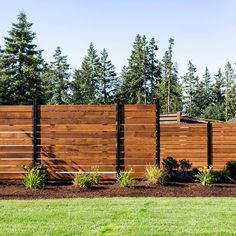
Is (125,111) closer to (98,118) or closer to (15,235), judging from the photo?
(98,118)

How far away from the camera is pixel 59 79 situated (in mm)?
70500

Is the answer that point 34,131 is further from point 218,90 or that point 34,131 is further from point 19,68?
point 218,90

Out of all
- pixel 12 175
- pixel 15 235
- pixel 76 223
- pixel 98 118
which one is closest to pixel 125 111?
pixel 98 118

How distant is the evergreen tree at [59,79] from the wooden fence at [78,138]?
5550 cm

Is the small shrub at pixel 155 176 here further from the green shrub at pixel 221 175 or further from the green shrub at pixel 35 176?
the green shrub at pixel 35 176

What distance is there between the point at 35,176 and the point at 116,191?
82.1 inches

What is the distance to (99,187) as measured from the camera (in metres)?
11.7

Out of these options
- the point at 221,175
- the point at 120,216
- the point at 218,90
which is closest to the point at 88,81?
the point at 218,90

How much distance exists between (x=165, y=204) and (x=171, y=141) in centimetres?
837

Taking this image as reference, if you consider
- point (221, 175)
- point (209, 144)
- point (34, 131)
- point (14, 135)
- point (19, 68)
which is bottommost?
point (221, 175)

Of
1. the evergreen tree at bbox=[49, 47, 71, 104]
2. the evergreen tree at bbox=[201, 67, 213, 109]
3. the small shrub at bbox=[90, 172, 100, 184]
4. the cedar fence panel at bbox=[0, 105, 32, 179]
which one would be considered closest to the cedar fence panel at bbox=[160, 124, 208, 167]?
the small shrub at bbox=[90, 172, 100, 184]

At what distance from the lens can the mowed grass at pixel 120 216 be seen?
6.90 m

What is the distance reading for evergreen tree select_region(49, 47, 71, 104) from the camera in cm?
6944

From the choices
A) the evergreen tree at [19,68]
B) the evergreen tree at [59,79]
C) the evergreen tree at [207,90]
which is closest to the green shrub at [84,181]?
the evergreen tree at [19,68]
